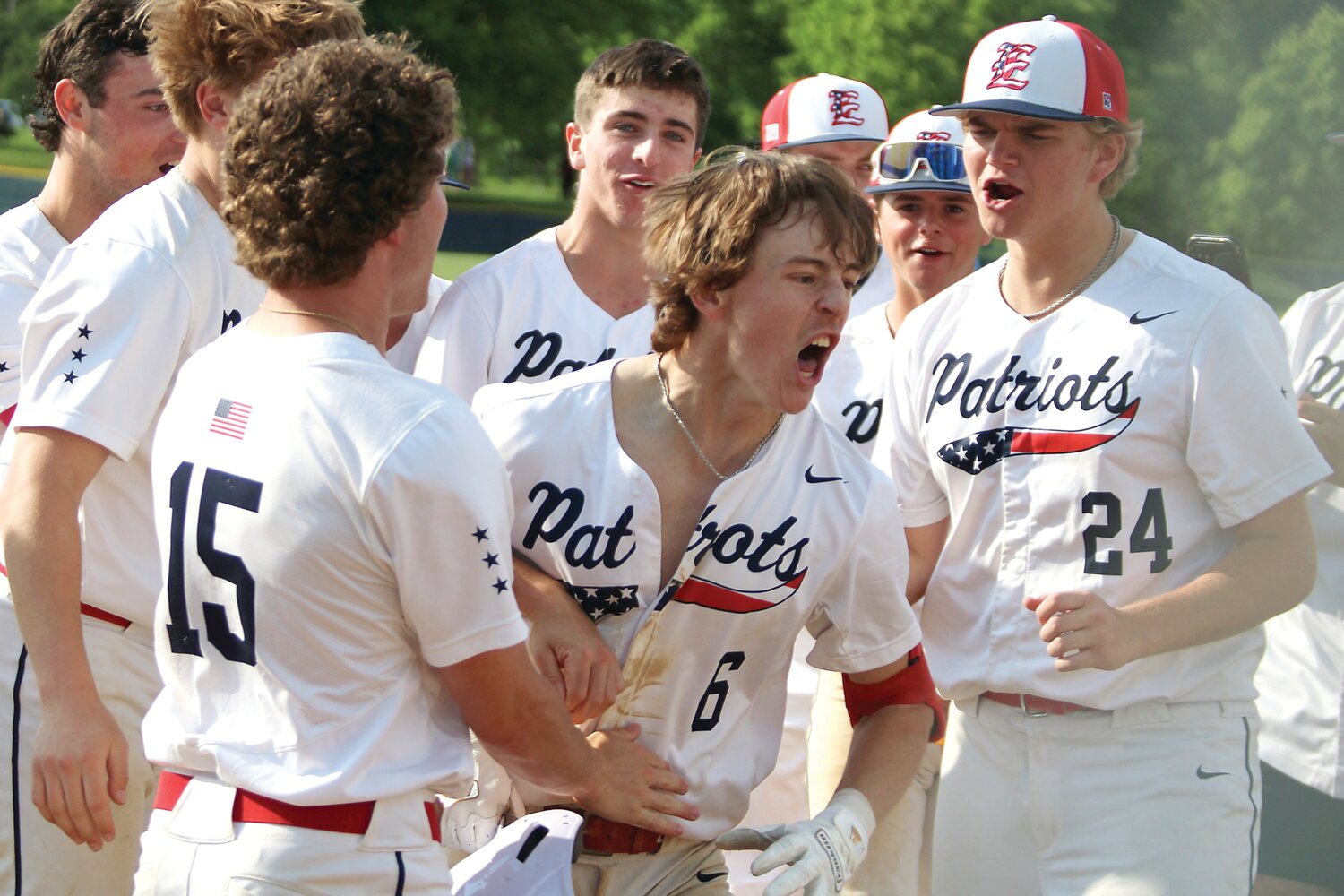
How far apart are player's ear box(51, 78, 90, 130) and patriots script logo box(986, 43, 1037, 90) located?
2.48 metres

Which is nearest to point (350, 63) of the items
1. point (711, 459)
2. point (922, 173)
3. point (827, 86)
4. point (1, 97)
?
point (711, 459)

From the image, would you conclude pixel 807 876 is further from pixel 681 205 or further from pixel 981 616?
pixel 681 205

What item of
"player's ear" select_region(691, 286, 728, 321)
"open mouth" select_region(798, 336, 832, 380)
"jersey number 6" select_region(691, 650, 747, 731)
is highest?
"player's ear" select_region(691, 286, 728, 321)

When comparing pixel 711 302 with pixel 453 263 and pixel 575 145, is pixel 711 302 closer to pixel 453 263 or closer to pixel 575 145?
pixel 575 145

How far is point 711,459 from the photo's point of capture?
300cm

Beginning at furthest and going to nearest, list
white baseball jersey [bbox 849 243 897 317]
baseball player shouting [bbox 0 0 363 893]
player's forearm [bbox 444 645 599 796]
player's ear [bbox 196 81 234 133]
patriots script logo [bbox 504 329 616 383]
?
1. white baseball jersey [bbox 849 243 897 317]
2. patriots script logo [bbox 504 329 616 383]
3. player's ear [bbox 196 81 234 133]
4. baseball player shouting [bbox 0 0 363 893]
5. player's forearm [bbox 444 645 599 796]

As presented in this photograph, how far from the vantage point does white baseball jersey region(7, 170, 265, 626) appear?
9.28 ft

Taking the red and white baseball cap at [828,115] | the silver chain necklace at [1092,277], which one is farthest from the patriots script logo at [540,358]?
the red and white baseball cap at [828,115]

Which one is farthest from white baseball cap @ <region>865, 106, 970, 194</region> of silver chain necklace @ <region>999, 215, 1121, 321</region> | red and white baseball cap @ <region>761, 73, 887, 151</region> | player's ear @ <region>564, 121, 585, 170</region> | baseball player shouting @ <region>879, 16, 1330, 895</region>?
silver chain necklace @ <region>999, 215, 1121, 321</region>

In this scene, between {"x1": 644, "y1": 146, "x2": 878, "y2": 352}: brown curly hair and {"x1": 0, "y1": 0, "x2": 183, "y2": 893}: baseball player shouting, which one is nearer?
{"x1": 644, "y1": 146, "x2": 878, "y2": 352}: brown curly hair

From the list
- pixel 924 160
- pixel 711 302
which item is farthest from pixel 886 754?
pixel 924 160

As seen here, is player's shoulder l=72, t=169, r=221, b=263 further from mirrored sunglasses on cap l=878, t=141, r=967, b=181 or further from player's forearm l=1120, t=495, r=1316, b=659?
mirrored sunglasses on cap l=878, t=141, r=967, b=181

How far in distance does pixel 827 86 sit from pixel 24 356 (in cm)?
338

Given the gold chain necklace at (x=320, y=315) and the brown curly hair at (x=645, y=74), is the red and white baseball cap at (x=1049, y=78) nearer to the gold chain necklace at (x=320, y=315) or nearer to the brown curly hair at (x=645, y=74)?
the brown curly hair at (x=645, y=74)
